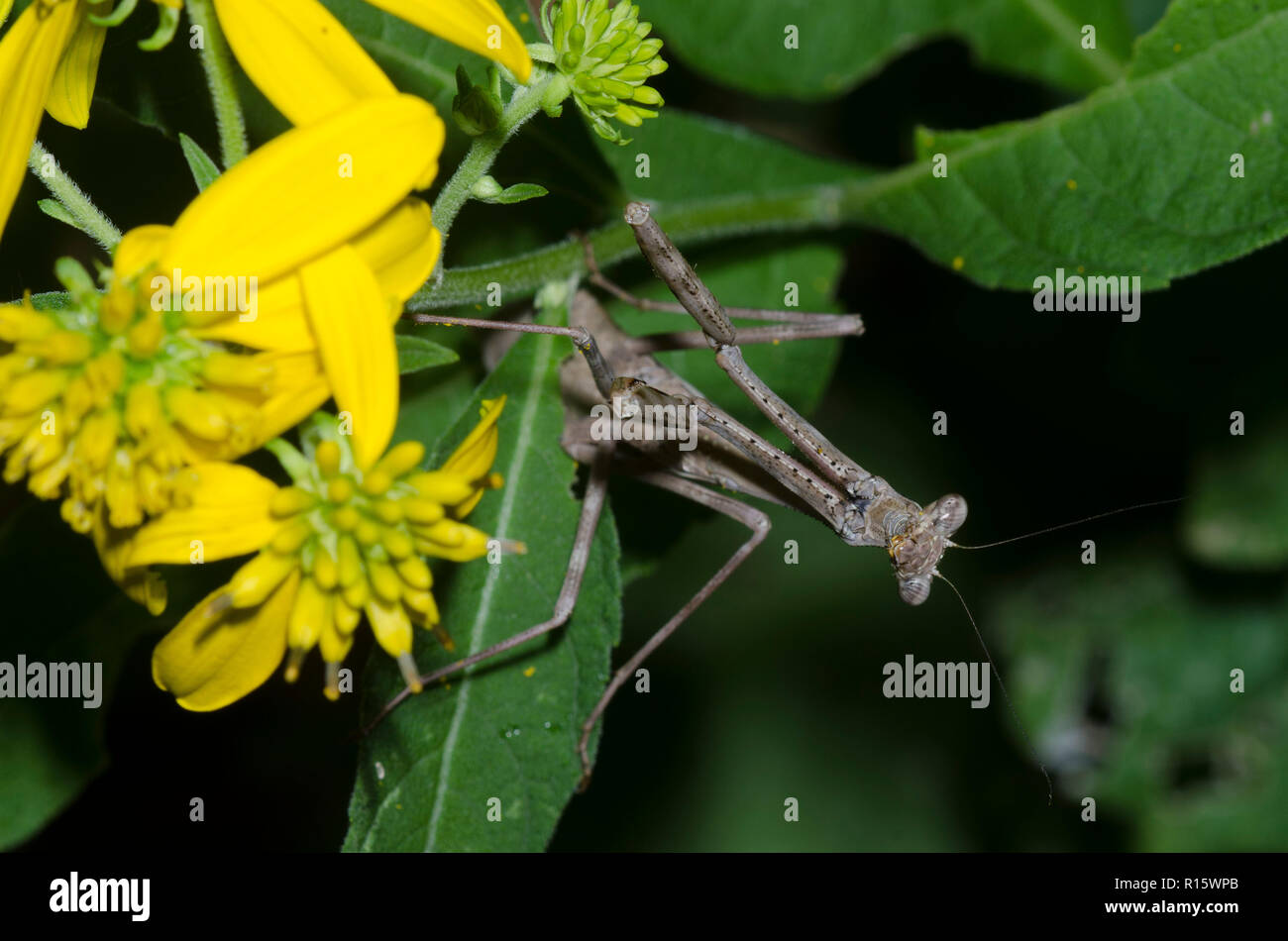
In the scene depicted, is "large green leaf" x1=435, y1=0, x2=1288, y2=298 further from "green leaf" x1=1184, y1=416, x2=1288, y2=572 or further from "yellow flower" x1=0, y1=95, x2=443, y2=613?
"green leaf" x1=1184, y1=416, x2=1288, y2=572

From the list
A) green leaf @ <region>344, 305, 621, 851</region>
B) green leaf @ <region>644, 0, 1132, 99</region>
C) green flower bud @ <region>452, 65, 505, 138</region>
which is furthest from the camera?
green leaf @ <region>644, 0, 1132, 99</region>

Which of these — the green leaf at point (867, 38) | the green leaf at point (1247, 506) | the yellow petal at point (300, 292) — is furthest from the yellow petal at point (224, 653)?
the green leaf at point (1247, 506)

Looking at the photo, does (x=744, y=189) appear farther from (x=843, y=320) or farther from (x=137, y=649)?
(x=137, y=649)

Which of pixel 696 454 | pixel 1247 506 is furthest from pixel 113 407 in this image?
pixel 1247 506

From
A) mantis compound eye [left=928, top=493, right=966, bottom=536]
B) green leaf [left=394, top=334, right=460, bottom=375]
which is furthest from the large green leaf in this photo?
mantis compound eye [left=928, top=493, right=966, bottom=536]

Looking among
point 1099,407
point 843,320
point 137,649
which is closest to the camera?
point 843,320
